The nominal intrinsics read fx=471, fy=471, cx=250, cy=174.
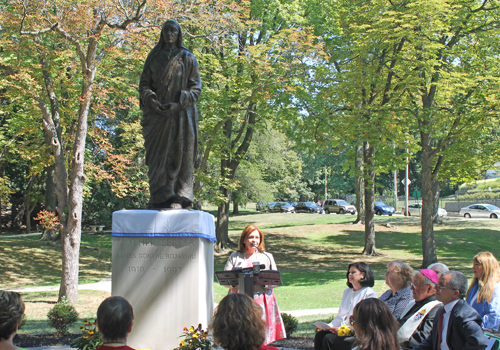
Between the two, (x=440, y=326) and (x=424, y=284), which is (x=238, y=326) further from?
(x=424, y=284)

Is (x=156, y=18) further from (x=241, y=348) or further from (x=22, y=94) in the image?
(x=241, y=348)

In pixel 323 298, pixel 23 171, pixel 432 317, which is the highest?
pixel 23 171

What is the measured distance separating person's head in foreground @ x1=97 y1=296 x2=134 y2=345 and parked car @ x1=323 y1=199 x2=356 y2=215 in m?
45.9

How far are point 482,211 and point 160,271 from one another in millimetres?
41206

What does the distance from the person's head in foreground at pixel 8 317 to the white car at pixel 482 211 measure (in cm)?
4266

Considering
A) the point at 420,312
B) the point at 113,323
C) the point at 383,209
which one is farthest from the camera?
the point at 383,209

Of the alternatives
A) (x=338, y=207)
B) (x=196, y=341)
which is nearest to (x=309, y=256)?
(x=196, y=341)

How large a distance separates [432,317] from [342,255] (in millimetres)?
19853

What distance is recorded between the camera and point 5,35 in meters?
12.1

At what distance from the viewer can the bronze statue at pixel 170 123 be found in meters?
5.81

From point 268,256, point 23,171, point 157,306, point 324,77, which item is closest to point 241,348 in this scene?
point 157,306

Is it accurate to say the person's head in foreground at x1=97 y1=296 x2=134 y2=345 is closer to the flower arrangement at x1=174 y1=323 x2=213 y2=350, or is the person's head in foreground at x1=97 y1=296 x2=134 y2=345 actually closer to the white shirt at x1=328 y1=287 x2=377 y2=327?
the flower arrangement at x1=174 y1=323 x2=213 y2=350

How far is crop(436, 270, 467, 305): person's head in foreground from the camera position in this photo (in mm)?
4262

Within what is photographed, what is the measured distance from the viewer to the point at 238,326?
292 centimetres
